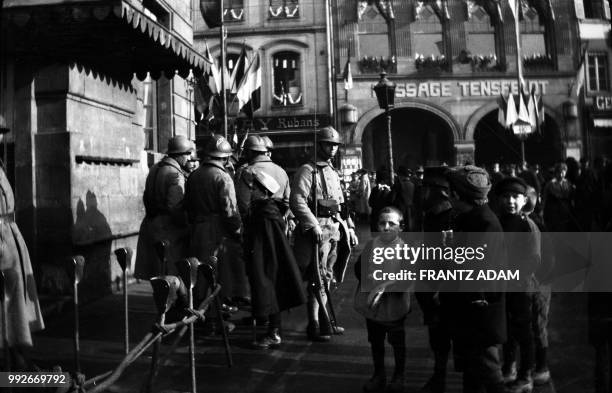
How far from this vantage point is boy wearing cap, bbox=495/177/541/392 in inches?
153

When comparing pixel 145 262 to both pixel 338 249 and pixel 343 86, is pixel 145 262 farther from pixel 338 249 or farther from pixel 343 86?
pixel 343 86

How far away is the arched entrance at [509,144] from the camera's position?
24.7m

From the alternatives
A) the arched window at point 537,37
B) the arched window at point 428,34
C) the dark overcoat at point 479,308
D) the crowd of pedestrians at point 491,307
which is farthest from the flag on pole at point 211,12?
the arched window at point 537,37

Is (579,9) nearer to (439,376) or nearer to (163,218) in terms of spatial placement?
(163,218)

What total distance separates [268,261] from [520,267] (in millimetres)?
2394

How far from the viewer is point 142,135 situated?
30.4 ft

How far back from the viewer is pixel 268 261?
5.33 metres

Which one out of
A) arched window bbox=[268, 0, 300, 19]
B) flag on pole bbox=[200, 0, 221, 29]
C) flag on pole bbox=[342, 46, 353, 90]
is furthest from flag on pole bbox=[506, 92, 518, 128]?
flag on pole bbox=[200, 0, 221, 29]

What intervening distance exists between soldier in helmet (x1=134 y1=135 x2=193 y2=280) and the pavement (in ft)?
2.14

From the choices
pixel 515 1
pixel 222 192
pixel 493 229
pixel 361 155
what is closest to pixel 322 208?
pixel 222 192

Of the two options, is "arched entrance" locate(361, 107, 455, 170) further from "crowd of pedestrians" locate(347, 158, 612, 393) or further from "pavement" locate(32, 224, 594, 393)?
"crowd of pedestrians" locate(347, 158, 612, 393)

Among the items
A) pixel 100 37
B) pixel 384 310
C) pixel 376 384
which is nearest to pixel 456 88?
pixel 100 37

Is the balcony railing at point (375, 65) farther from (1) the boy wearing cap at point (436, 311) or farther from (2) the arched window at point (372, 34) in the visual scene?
(1) the boy wearing cap at point (436, 311)

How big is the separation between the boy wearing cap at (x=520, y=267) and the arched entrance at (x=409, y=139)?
2087 cm
